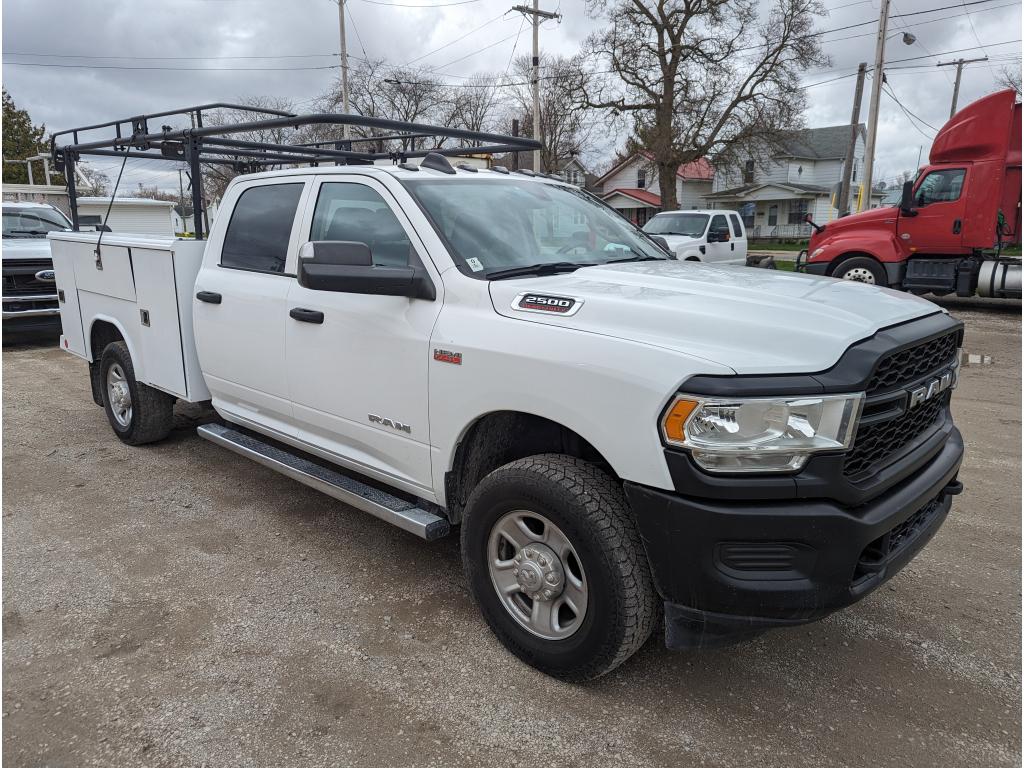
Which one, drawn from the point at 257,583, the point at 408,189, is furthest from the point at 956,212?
the point at 257,583

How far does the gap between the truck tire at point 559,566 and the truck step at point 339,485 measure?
0.28 m

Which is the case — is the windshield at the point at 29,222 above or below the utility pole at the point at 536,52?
below

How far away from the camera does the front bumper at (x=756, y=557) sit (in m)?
2.30

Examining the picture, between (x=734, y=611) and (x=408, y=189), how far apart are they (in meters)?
2.29

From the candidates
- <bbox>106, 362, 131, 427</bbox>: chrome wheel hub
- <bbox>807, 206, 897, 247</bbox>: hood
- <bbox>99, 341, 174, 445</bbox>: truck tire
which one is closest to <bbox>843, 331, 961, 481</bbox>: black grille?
<bbox>99, 341, 174, 445</bbox>: truck tire

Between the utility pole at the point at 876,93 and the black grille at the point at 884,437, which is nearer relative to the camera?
the black grille at the point at 884,437

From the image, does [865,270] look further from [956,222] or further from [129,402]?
[129,402]

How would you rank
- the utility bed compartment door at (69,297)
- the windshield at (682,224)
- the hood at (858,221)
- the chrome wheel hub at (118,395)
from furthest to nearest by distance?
the windshield at (682,224) < the hood at (858,221) < the utility bed compartment door at (69,297) < the chrome wheel hub at (118,395)

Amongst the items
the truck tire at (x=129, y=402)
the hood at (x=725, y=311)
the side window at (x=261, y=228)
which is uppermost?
the side window at (x=261, y=228)

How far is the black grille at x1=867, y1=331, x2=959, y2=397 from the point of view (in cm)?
246

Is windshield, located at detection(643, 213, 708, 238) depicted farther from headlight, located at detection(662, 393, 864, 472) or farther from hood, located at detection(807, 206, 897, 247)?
headlight, located at detection(662, 393, 864, 472)

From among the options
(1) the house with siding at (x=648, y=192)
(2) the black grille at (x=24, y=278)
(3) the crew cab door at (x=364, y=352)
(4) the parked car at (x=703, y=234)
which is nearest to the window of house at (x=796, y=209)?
(1) the house with siding at (x=648, y=192)

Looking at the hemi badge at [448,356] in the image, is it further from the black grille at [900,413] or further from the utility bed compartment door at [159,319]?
the utility bed compartment door at [159,319]

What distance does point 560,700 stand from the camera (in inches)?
110
